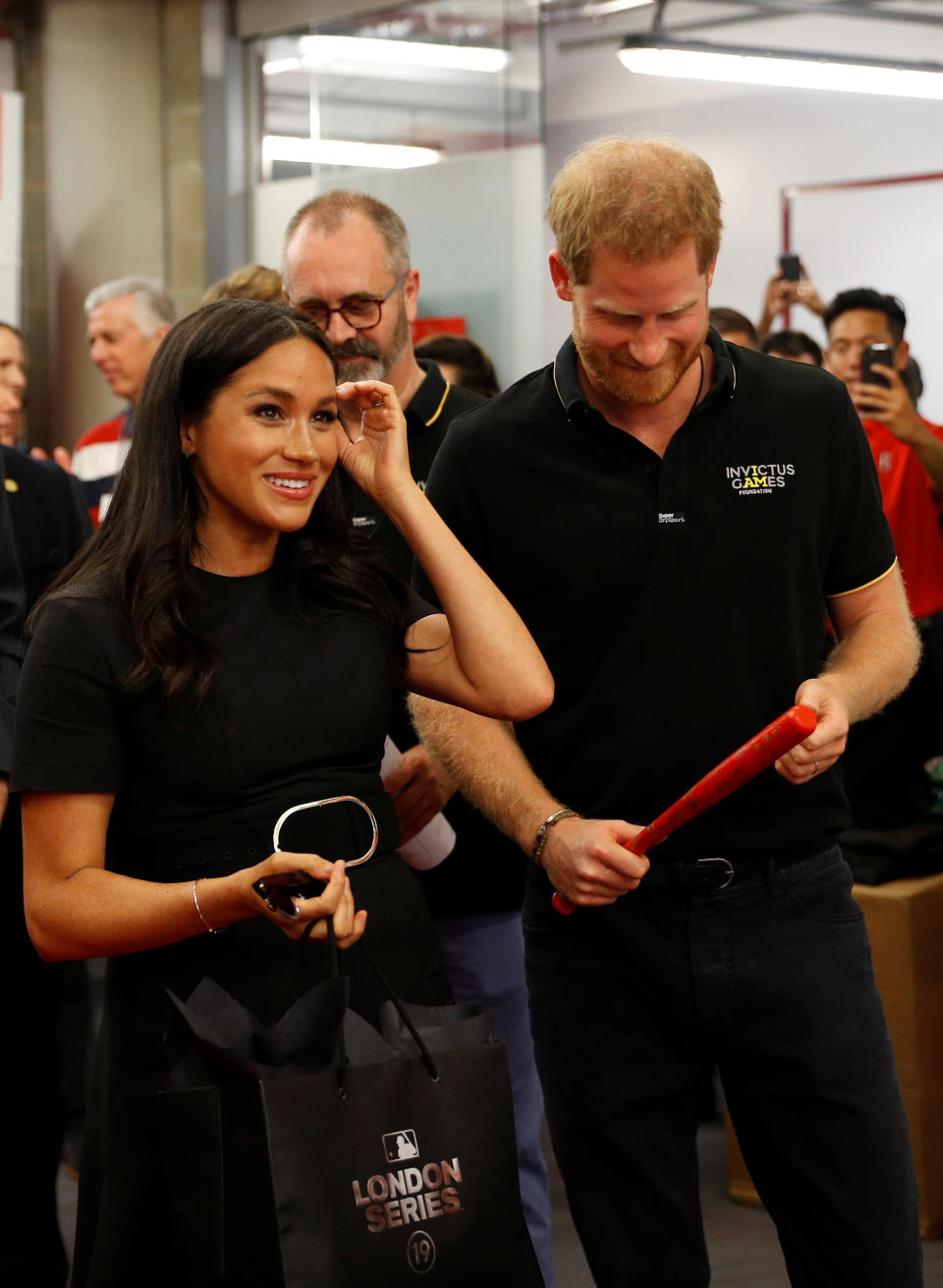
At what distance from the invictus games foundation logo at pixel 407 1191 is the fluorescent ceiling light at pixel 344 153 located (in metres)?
5.86

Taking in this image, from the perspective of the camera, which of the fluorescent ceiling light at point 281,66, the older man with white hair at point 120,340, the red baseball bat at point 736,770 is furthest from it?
the fluorescent ceiling light at point 281,66

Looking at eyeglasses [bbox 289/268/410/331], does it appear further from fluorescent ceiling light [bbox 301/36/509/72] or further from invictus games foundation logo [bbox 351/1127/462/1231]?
fluorescent ceiling light [bbox 301/36/509/72]

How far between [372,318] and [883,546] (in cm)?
97

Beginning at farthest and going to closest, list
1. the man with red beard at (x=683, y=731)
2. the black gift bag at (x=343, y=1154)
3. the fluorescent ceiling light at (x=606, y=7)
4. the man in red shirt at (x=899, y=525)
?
the fluorescent ceiling light at (x=606, y=7)
the man in red shirt at (x=899, y=525)
the man with red beard at (x=683, y=731)
the black gift bag at (x=343, y=1154)

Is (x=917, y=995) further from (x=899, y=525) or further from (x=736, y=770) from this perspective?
(x=736, y=770)

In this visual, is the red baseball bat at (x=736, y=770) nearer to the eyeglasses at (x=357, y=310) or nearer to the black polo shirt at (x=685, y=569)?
the black polo shirt at (x=685, y=569)

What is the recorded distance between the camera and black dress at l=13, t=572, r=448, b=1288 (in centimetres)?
161

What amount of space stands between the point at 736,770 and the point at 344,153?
5.96 meters

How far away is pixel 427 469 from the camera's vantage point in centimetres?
242

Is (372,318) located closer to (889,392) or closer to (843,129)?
(889,392)

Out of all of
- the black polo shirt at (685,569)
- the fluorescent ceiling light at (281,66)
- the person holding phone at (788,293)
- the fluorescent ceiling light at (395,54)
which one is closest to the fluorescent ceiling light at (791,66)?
the fluorescent ceiling light at (395,54)

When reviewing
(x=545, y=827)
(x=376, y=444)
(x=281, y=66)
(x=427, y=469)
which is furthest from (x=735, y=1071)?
(x=281, y=66)

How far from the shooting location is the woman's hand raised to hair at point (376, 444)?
6.03ft

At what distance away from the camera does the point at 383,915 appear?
1733 mm
